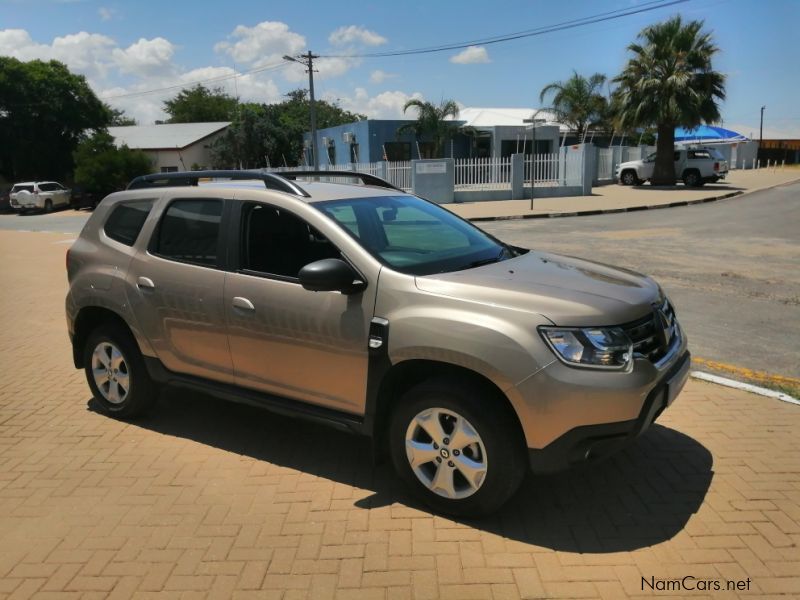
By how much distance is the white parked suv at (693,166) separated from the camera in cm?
3198

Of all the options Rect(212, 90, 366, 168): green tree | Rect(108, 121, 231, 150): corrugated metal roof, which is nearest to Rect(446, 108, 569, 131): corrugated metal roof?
Rect(212, 90, 366, 168): green tree

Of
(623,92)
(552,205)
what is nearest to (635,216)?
(552,205)

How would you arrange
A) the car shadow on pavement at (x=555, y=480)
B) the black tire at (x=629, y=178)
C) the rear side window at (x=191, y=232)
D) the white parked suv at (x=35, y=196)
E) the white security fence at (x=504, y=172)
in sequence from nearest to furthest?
the car shadow on pavement at (x=555, y=480)
the rear side window at (x=191, y=232)
the white security fence at (x=504, y=172)
the black tire at (x=629, y=178)
the white parked suv at (x=35, y=196)

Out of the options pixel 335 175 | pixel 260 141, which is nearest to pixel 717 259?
pixel 335 175

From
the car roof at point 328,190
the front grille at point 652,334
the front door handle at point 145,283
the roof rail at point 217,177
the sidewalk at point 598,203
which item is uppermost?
the roof rail at point 217,177

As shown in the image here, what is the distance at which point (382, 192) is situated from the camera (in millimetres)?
4570

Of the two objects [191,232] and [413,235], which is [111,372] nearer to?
[191,232]

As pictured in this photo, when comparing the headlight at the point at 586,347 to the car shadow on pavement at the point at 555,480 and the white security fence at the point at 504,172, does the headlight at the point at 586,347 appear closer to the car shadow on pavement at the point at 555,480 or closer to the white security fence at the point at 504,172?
the car shadow on pavement at the point at 555,480

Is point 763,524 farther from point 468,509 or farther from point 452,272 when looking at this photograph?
point 452,272

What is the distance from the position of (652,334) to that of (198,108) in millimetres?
84038

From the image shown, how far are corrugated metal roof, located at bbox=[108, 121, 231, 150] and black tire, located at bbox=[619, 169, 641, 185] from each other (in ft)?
107

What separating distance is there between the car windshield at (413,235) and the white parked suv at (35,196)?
38585 millimetres

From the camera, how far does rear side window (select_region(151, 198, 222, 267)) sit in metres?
4.18

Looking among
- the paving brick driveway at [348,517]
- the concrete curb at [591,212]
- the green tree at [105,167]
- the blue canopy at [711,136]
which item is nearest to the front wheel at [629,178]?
the concrete curb at [591,212]
